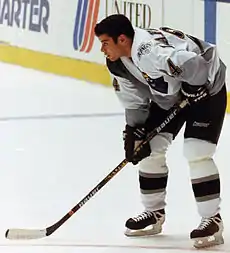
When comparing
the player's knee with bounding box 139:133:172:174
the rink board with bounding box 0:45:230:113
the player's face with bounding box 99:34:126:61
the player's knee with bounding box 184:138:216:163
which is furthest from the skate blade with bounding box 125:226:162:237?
the rink board with bounding box 0:45:230:113

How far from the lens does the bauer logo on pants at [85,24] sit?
5.86 meters

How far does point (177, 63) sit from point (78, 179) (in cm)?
127

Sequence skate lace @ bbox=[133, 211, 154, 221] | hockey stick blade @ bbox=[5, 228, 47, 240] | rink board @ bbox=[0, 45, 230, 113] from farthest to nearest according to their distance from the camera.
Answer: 1. rink board @ bbox=[0, 45, 230, 113]
2. skate lace @ bbox=[133, 211, 154, 221]
3. hockey stick blade @ bbox=[5, 228, 47, 240]

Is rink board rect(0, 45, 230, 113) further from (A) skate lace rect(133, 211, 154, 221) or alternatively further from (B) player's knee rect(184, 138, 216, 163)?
(B) player's knee rect(184, 138, 216, 163)

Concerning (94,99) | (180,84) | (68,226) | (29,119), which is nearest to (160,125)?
(180,84)

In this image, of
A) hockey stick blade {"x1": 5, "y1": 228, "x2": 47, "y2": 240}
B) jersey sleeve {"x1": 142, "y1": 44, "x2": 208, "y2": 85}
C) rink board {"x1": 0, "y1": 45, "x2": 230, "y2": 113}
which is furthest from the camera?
rink board {"x1": 0, "y1": 45, "x2": 230, "y2": 113}

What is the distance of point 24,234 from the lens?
2.40m

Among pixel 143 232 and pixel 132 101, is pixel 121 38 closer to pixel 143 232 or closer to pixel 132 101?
pixel 132 101

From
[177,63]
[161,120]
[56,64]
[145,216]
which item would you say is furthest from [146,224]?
[56,64]

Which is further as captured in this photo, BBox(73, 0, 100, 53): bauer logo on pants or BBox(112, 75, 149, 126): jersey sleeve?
BBox(73, 0, 100, 53): bauer logo on pants

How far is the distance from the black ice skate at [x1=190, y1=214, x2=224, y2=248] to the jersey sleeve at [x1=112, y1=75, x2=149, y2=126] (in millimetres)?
389

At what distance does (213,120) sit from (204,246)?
15.0 inches

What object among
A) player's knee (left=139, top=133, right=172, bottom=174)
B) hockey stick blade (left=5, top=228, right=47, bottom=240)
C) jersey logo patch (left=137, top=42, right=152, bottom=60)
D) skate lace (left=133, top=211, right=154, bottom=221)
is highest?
jersey logo patch (left=137, top=42, right=152, bottom=60)

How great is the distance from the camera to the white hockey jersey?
85.7 inches
